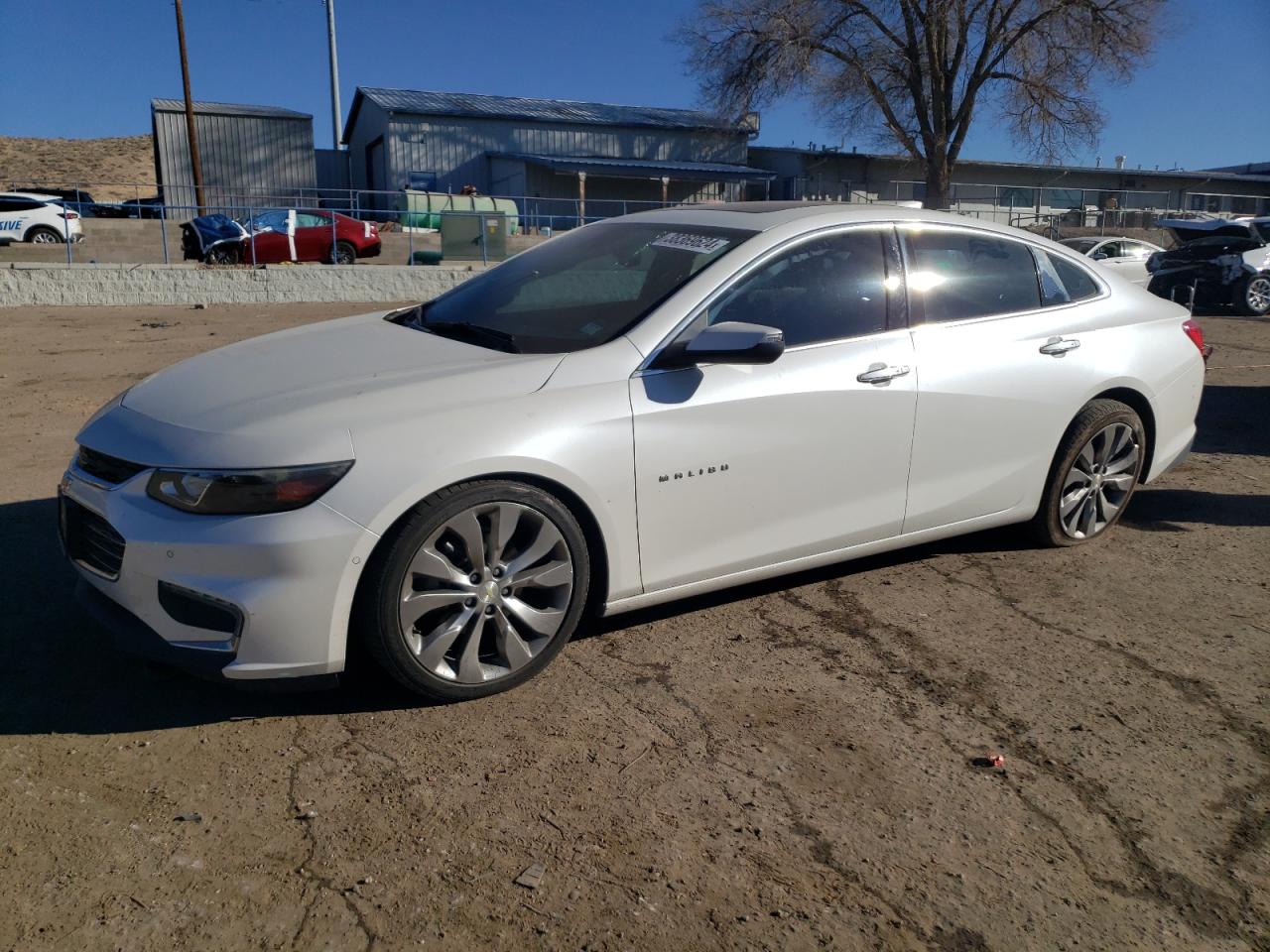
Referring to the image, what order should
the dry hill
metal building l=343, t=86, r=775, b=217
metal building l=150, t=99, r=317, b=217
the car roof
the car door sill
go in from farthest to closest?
the dry hill → metal building l=343, t=86, r=775, b=217 → metal building l=150, t=99, r=317, b=217 → the car roof → the car door sill

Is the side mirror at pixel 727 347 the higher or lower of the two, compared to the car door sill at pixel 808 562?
higher

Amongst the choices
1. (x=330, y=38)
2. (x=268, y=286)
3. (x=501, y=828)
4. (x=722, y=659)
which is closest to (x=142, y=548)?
(x=501, y=828)

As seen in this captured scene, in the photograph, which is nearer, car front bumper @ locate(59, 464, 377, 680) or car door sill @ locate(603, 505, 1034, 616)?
car front bumper @ locate(59, 464, 377, 680)

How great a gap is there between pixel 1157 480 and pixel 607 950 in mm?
5139

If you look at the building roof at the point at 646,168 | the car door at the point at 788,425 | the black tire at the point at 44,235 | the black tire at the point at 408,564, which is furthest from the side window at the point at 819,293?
the building roof at the point at 646,168

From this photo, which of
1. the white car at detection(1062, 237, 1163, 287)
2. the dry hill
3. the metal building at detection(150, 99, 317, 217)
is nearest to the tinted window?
the metal building at detection(150, 99, 317, 217)

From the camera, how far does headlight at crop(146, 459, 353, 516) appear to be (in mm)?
2857

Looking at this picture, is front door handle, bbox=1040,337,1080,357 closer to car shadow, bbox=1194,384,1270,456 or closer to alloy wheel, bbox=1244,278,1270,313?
car shadow, bbox=1194,384,1270,456

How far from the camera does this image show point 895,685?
347cm

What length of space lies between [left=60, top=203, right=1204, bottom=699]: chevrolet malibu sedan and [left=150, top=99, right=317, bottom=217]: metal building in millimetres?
39803

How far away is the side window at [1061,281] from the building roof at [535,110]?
36.1 m

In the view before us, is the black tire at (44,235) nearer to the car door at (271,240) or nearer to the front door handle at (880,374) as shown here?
the car door at (271,240)

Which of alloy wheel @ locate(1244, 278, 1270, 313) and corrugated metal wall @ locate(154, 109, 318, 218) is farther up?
corrugated metal wall @ locate(154, 109, 318, 218)

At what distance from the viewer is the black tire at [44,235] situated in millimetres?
25281
